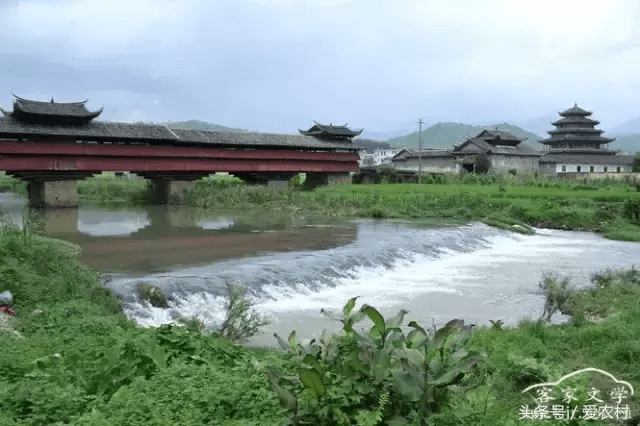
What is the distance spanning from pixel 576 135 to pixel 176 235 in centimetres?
4790

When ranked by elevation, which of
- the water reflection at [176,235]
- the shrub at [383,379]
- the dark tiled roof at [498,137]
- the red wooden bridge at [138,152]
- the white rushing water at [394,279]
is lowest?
the white rushing water at [394,279]

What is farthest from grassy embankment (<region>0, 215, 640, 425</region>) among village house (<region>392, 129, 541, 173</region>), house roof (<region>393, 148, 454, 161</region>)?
house roof (<region>393, 148, 454, 161</region>)

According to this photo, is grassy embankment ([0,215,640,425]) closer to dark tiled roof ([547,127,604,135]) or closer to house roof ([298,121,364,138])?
house roof ([298,121,364,138])

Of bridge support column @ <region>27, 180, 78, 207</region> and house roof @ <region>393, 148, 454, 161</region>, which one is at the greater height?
house roof @ <region>393, 148, 454, 161</region>

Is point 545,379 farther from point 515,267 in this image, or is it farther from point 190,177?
point 190,177

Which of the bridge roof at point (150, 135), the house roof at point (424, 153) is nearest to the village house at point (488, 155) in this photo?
the house roof at point (424, 153)

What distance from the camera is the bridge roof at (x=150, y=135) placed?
27594 millimetres

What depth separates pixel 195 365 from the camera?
4664mm

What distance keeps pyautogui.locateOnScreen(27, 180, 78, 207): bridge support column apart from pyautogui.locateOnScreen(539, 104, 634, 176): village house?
38.6 metres

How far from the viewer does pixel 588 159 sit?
54938mm

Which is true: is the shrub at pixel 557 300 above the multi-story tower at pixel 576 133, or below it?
below

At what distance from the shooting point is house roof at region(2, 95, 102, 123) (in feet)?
89.6

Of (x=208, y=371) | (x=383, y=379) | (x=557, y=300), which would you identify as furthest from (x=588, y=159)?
(x=383, y=379)

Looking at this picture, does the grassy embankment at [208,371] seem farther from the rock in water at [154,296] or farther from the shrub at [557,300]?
the rock in water at [154,296]
